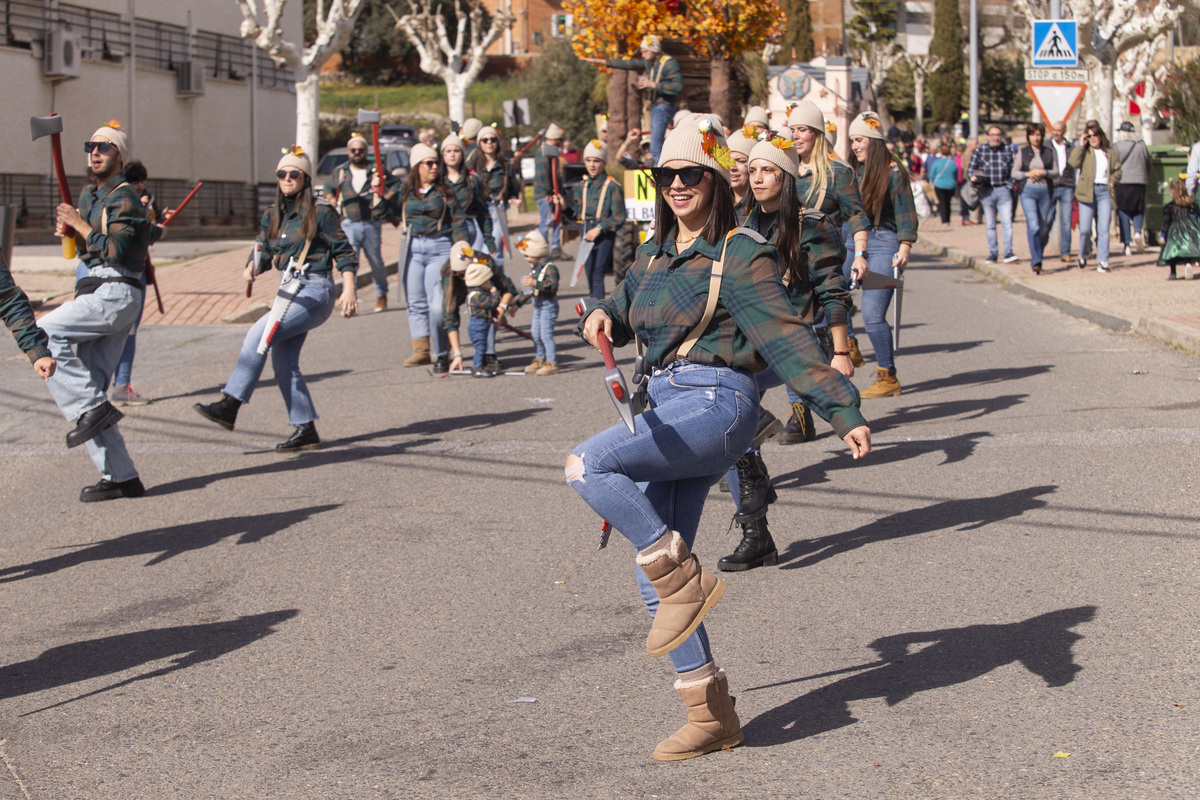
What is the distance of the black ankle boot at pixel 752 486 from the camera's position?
597cm

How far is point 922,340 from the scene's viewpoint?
1285cm

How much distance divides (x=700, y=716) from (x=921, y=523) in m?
3.04

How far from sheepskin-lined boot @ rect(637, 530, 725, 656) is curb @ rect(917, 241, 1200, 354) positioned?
895 cm

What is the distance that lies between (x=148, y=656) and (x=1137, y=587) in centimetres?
386

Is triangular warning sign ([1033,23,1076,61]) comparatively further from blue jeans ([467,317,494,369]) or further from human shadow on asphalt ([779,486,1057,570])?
human shadow on asphalt ([779,486,1057,570])

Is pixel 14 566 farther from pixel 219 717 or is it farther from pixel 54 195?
pixel 54 195

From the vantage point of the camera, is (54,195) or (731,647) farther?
(54,195)

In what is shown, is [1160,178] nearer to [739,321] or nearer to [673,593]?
[739,321]

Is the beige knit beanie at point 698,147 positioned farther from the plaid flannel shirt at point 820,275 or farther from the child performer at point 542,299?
the child performer at point 542,299

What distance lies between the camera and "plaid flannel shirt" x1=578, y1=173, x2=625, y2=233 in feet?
43.1

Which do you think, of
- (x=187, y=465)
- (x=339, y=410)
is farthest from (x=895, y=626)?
(x=339, y=410)

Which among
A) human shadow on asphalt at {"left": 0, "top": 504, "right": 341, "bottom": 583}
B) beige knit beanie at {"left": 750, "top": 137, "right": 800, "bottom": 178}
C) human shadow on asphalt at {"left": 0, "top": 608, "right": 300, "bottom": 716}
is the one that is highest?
beige knit beanie at {"left": 750, "top": 137, "right": 800, "bottom": 178}

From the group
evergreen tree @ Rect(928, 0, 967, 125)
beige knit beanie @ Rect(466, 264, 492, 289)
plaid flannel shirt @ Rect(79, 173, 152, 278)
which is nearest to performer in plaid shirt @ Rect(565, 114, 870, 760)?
plaid flannel shirt @ Rect(79, 173, 152, 278)

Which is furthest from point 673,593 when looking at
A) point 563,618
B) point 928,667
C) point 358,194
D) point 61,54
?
point 61,54
